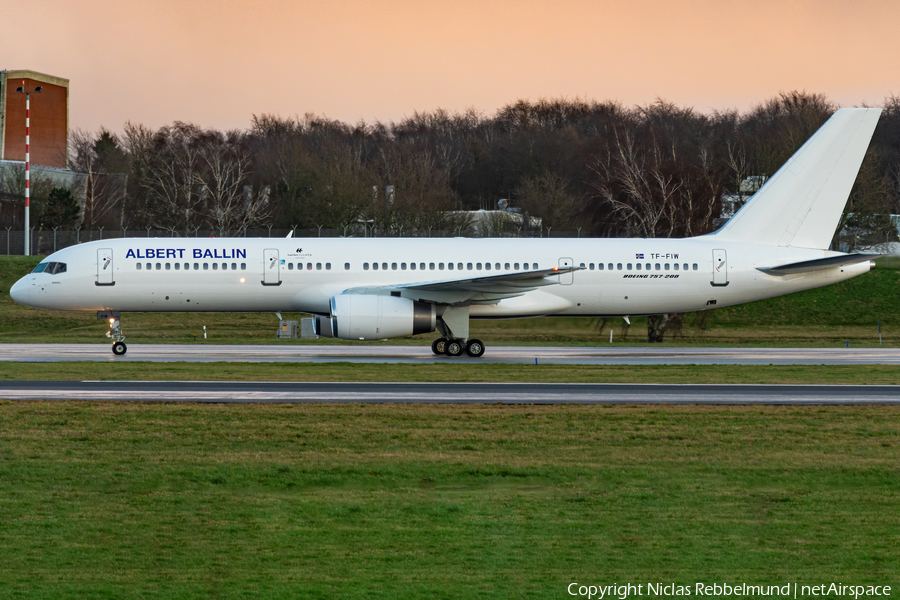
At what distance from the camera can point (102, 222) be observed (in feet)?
290

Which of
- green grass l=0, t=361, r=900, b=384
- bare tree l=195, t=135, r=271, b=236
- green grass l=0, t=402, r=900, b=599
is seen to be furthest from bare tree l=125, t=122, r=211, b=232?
green grass l=0, t=402, r=900, b=599

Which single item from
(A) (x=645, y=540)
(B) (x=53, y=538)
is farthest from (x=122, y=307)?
(A) (x=645, y=540)

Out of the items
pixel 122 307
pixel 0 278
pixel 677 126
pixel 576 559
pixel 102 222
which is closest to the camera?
pixel 576 559

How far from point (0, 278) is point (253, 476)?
2149 inches

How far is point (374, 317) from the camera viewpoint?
100 ft

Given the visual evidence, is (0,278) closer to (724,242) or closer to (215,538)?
(724,242)

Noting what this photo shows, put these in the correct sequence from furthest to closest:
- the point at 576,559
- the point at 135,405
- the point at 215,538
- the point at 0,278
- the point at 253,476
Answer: the point at 0,278
the point at 135,405
the point at 253,476
the point at 215,538
the point at 576,559

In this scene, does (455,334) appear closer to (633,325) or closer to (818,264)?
(818,264)

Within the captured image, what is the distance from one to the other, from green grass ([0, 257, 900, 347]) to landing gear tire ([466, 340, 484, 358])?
5519 millimetres

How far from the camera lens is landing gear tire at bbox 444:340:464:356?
32.7 metres

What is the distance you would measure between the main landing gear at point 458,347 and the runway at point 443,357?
1.04ft

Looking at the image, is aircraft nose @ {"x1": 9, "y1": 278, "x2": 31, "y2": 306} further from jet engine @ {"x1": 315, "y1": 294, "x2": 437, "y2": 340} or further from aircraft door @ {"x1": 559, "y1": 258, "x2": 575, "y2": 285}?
aircraft door @ {"x1": 559, "y1": 258, "x2": 575, "y2": 285}

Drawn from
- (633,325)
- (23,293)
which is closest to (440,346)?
(23,293)

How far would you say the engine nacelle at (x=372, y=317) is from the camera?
30.5 m
